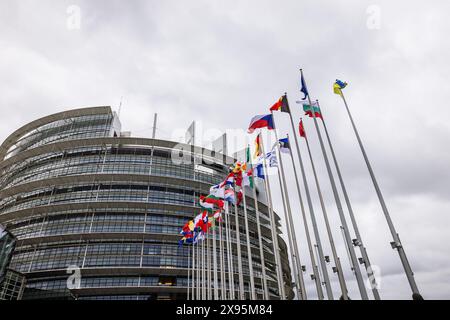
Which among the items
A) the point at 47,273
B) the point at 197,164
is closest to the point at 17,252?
the point at 47,273

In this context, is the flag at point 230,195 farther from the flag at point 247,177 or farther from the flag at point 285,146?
the flag at point 285,146

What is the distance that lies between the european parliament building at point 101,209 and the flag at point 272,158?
29.0 metres

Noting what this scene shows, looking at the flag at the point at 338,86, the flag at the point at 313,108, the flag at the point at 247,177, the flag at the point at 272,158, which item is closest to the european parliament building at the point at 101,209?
the flag at the point at 247,177

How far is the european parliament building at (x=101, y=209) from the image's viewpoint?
4022cm

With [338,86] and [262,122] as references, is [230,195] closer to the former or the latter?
[262,122]

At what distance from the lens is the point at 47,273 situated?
39.6 metres

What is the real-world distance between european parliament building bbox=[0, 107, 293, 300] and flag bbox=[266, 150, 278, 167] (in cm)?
2901

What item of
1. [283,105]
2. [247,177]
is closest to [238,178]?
[247,177]

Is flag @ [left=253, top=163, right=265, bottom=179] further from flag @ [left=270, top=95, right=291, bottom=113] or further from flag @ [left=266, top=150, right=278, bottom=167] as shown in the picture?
flag @ [left=270, top=95, right=291, bottom=113]

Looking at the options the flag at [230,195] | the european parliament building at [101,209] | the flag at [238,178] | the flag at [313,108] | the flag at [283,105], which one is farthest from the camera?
the european parliament building at [101,209]

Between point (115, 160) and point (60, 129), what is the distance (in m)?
17.1

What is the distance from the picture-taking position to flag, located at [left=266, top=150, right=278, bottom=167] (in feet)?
65.4

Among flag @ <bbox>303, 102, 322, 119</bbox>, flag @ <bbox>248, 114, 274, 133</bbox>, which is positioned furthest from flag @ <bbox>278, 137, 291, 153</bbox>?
flag @ <bbox>303, 102, 322, 119</bbox>
